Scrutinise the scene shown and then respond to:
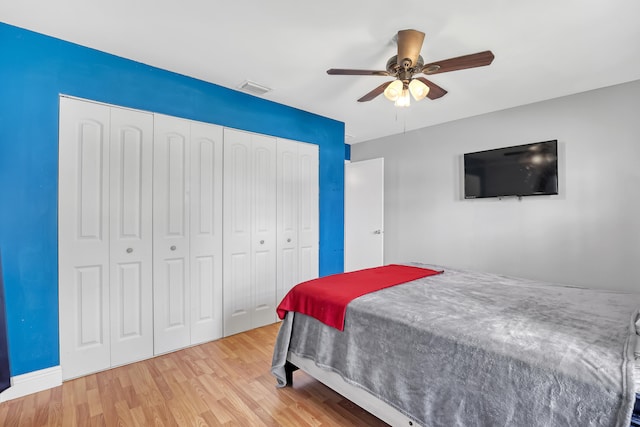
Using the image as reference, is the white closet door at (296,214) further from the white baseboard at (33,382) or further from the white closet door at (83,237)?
the white baseboard at (33,382)

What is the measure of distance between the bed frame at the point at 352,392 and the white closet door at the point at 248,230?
114 cm

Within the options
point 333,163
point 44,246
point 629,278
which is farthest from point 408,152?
point 44,246

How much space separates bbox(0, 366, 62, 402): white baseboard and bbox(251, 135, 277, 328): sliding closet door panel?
1.57m

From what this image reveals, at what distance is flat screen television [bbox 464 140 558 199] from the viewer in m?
3.21

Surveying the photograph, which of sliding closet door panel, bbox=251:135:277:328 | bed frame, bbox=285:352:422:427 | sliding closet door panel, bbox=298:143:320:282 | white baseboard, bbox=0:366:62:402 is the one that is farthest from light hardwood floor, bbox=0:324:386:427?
sliding closet door panel, bbox=298:143:320:282

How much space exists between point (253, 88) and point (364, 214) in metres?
2.50

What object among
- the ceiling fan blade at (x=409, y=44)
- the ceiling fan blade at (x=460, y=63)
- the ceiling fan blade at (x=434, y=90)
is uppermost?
the ceiling fan blade at (x=409, y=44)

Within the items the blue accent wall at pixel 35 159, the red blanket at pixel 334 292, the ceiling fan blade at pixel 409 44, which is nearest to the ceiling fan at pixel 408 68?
the ceiling fan blade at pixel 409 44

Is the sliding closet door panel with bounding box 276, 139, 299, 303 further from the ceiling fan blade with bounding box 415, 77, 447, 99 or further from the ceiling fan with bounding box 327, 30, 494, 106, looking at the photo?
the ceiling fan blade with bounding box 415, 77, 447, 99

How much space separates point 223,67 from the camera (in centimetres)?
260

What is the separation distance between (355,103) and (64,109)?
260cm

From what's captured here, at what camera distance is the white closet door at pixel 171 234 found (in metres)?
2.57

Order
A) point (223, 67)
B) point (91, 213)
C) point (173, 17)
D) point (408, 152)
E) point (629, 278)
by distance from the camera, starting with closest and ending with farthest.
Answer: point (173, 17), point (91, 213), point (223, 67), point (629, 278), point (408, 152)

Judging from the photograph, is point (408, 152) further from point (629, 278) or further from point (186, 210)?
point (186, 210)
